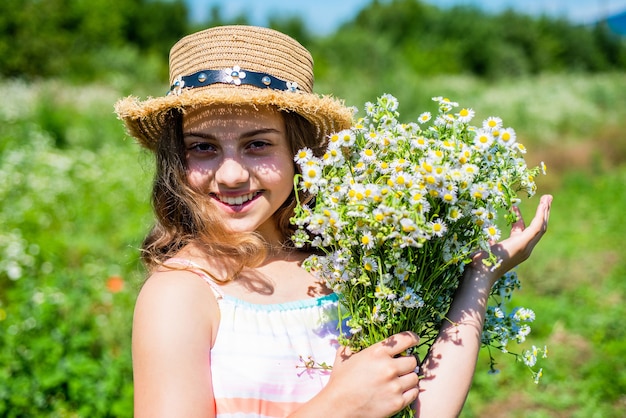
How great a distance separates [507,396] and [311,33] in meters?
37.3

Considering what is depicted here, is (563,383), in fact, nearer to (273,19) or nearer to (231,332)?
(231,332)

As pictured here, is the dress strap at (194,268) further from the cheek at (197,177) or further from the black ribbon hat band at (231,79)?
the black ribbon hat band at (231,79)

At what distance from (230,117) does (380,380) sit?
76 centimetres

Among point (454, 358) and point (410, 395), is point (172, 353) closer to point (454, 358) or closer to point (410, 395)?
point (410, 395)

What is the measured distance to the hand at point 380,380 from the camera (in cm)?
139

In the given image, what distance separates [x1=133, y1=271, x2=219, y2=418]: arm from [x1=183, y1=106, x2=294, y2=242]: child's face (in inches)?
11.2

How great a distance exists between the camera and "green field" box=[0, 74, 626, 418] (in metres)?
3.35

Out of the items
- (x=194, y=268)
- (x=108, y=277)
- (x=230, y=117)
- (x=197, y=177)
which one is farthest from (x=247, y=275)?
(x=108, y=277)

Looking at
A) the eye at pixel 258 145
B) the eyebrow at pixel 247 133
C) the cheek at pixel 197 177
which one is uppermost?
the eyebrow at pixel 247 133

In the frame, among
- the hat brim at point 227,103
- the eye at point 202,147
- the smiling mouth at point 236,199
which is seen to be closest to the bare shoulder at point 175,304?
the smiling mouth at point 236,199

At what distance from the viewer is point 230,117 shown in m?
1.63

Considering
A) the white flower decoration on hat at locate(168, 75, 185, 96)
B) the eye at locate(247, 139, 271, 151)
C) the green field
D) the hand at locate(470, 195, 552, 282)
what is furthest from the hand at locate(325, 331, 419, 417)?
the green field

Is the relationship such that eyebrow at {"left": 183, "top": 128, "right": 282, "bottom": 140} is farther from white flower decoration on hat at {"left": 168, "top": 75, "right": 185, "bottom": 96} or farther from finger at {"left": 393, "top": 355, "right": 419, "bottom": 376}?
finger at {"left": 393, "top": 355, "right": 419, "bottom": 376}

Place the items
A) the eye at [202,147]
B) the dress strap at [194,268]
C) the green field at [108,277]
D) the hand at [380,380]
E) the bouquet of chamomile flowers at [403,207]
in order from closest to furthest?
the bouquet of chamomile flowers at [403,207] → the hand at [380,380] → the dress strap at [194,268] → the eye at [202,147] → the green field at [108,277]
